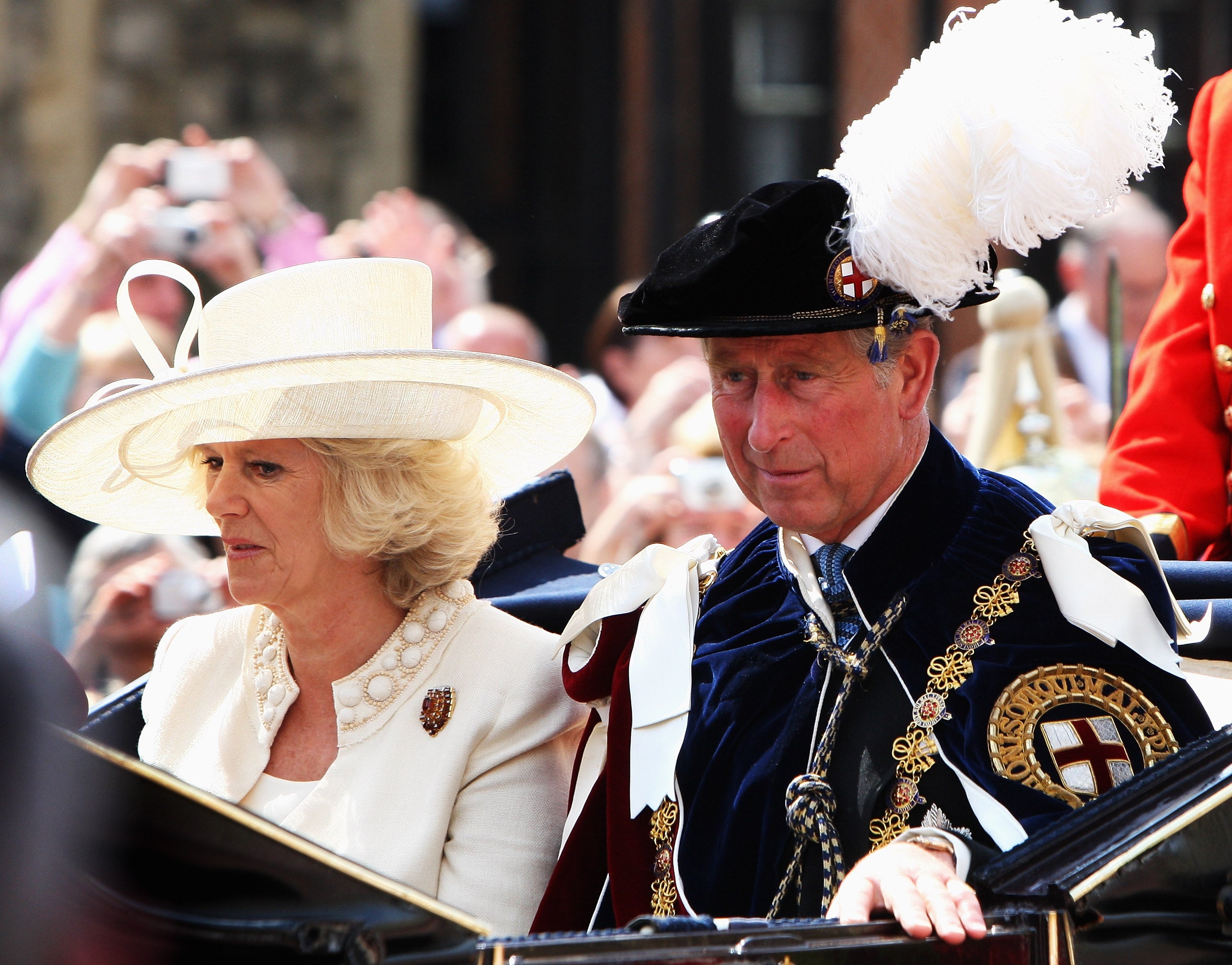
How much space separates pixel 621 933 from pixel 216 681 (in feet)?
4.04

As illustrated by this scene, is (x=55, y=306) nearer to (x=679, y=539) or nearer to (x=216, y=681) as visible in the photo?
(x=679, y=539)

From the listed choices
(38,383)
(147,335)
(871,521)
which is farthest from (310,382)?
(38,383)

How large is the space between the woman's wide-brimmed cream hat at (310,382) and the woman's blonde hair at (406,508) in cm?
3

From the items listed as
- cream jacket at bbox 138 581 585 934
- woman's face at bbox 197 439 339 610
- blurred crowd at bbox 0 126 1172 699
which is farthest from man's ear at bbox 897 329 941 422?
blurred crowd at bbox 0 126 1172 699

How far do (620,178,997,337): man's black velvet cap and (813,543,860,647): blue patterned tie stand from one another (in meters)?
0.32

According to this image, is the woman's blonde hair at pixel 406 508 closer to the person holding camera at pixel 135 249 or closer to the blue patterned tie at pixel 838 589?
the blue patterned tie at pixel 838 589

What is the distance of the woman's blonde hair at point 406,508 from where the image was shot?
95.2 inches

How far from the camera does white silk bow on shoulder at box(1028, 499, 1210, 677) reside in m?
1.99

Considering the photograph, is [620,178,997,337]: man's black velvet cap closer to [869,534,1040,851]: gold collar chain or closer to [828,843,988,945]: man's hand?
[869,534,1040,851]: gold collar chain

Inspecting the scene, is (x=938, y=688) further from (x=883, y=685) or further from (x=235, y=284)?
(x=235, y=284)

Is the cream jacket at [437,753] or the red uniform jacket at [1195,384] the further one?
the red uniform jacket at [1195,384]

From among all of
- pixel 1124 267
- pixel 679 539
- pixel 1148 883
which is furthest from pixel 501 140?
pixel 1148 883

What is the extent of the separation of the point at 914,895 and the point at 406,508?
3.49 feet

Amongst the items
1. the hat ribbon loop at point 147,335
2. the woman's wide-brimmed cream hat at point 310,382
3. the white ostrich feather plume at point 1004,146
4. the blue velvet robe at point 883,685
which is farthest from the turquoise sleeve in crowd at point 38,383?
the white ostrich feather plume at point 1004,146
